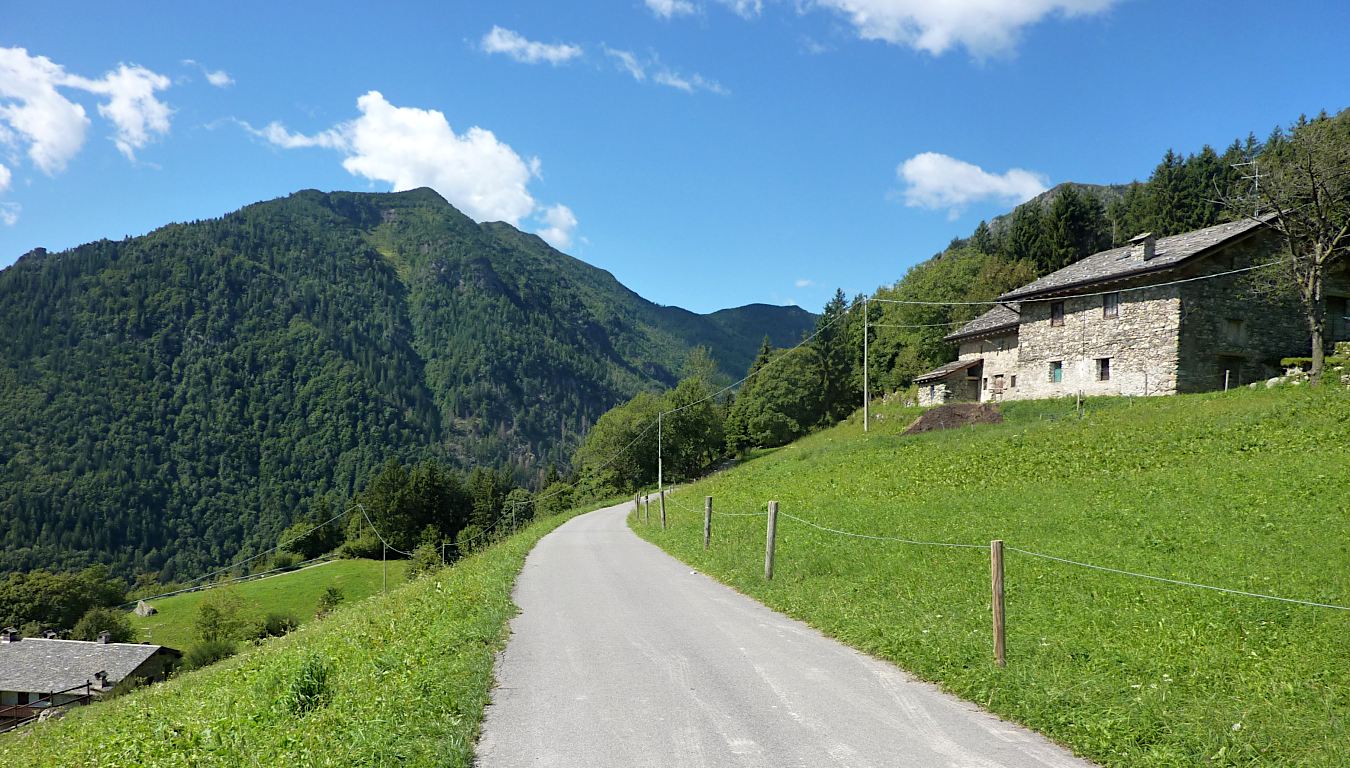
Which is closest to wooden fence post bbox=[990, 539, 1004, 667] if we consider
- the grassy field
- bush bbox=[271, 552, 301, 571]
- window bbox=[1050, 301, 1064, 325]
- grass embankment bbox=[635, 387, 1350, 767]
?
grass embankment bbox=[635, 387, 1350, 767]

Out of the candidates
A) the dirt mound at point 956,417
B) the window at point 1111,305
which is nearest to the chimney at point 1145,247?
the window at point 1111,305

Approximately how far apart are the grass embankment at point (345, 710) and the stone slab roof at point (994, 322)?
3901cm

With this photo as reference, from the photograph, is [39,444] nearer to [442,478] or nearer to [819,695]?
[442,478]

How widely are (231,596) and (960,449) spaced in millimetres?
68921

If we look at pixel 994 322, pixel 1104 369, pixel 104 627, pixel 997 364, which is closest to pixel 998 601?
pixel 1104 369

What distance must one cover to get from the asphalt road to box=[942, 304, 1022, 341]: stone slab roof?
37.4 m

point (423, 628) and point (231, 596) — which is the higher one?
point (423, 628)

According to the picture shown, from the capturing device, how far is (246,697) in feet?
30.9

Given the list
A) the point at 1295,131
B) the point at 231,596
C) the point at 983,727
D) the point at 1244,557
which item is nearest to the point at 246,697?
the point at 983,727

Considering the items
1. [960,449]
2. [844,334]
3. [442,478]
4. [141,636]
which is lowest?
[141,636]

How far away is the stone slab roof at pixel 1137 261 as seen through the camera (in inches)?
1304

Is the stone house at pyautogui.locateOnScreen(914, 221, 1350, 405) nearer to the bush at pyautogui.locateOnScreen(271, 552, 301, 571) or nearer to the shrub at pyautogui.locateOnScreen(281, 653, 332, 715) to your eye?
the shrub at pyautogui.locateOnScreen(281, 653, 332, 715)

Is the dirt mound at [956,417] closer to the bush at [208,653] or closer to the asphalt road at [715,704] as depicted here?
the asphalt road at [715,704]

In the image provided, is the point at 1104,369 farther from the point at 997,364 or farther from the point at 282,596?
the point at 282,596
